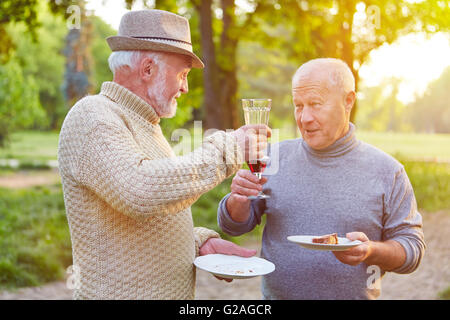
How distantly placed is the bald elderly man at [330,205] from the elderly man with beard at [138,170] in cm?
61

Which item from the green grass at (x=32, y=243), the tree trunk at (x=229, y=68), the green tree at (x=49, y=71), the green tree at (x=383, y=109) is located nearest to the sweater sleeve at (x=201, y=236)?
the green grass at (x=32, y=243)

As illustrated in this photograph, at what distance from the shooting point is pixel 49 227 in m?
8.84

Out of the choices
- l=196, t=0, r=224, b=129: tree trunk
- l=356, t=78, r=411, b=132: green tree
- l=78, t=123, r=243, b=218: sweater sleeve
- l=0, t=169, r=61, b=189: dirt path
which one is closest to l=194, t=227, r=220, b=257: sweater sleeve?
l=78, t=123, r=243, b=218: sweater sleeve

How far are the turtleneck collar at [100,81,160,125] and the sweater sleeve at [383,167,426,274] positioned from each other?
158cm

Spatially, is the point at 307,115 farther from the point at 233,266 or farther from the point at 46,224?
the point at 46,224

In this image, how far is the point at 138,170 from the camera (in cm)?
196

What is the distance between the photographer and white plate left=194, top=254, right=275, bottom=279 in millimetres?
2173

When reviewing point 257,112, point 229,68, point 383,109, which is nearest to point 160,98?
point 257,112

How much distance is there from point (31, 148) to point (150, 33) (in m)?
32.8

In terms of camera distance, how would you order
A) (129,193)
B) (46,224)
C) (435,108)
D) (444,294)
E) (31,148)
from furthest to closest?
(435,108) < (31,148) < (46,224) < (444,294) < (129,193)

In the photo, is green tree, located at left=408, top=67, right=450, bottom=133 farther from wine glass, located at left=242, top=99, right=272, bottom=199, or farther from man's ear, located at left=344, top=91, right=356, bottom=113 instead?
wine glass, located at left=242, top=99, right=272, bottom=199

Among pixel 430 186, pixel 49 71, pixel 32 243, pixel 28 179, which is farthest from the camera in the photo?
pixel 49 71

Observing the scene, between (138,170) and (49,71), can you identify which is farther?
(49,71)
